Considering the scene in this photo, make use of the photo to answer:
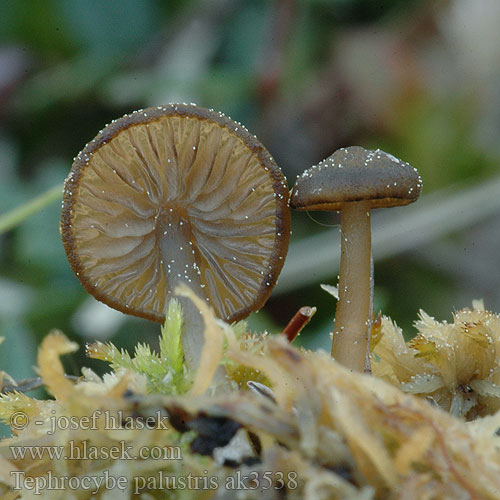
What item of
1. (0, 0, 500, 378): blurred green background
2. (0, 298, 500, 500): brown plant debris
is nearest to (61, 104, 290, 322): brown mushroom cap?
(0, 298, 500, 500): brown plant debris

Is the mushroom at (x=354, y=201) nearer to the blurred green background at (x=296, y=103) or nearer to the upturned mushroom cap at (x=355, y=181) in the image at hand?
the upturned mushroom cap at (x=355, y=181)

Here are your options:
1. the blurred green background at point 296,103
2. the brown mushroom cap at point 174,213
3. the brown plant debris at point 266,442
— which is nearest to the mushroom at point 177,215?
the brown mushroom cap at point 174,213

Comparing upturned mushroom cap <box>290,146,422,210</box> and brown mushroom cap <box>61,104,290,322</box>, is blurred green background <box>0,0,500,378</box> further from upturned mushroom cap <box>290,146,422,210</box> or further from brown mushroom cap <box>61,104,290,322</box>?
upturned mushroom cap <box>290,146,422,210</box>

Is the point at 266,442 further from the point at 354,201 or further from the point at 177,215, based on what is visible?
the point at 177,215

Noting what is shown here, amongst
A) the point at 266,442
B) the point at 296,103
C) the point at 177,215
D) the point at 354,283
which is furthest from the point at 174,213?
the point at 296,103

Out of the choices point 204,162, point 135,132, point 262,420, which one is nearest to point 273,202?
point 204,162

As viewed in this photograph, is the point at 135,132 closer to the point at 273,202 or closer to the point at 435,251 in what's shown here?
the point at 273,202
